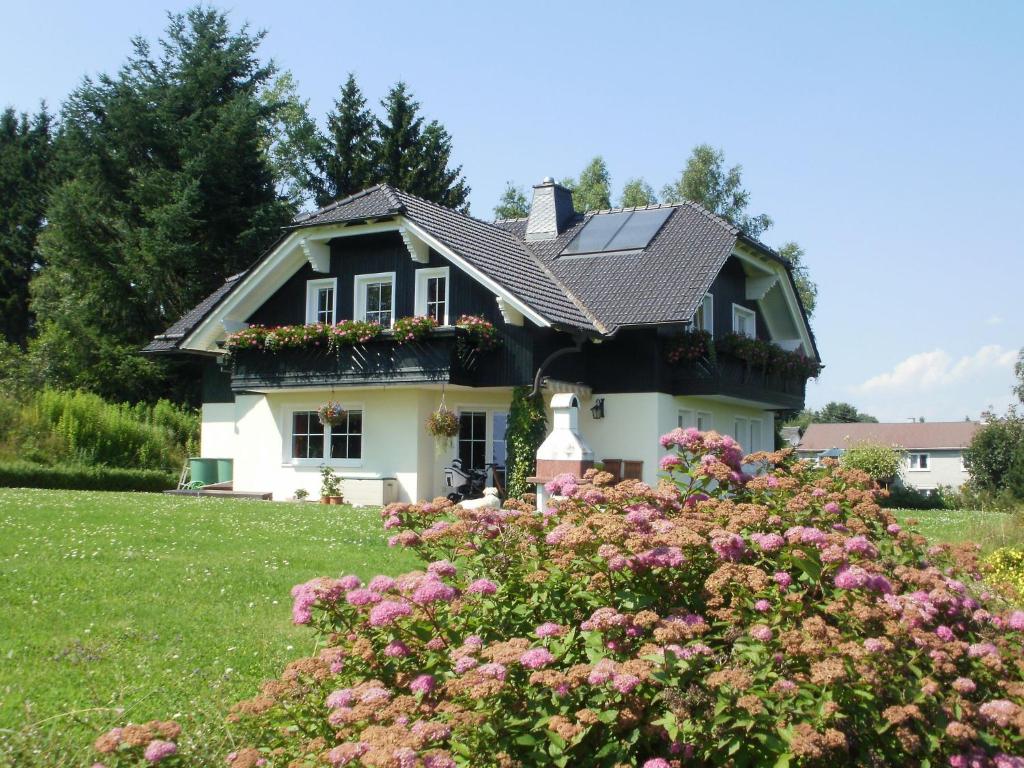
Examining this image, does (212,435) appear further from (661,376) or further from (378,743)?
(378,743)

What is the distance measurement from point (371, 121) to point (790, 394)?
875 inches

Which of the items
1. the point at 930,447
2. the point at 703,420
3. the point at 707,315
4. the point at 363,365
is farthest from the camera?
the point at 930,447

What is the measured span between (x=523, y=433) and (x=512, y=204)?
32.4 metres

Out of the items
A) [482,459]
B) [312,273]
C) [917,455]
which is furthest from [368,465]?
[917,455]

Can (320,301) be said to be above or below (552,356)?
above

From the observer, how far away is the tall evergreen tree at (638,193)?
4547 centimetres

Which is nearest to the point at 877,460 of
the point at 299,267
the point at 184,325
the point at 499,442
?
the point at 499,442

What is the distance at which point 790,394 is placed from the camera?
26.7m

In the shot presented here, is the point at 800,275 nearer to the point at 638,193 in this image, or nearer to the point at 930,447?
the point at 638,193

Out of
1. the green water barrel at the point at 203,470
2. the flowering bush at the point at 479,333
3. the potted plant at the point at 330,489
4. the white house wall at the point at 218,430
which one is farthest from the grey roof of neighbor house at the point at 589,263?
the potted plant at the point at 330,489

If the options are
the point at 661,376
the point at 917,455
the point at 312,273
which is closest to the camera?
the point at 661,376

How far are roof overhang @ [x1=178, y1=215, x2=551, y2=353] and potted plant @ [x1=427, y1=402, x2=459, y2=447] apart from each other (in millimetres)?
2489

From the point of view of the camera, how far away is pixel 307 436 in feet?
76.6

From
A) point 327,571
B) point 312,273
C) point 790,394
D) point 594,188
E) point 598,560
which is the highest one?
point 594,188
